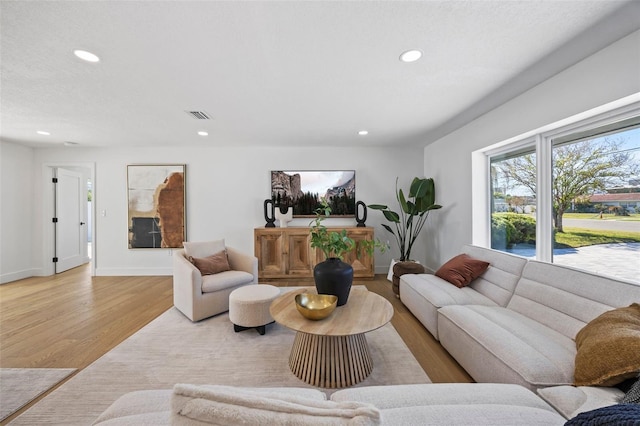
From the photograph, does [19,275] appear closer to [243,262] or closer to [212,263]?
[212,263]

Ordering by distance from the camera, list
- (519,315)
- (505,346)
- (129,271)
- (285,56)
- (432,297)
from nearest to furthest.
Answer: (505,346) < (285,56) < (519,315) < (432,297) < (129,271)

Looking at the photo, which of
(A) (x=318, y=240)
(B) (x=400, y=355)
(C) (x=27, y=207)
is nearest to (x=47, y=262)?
(C) (x=27, y=207)

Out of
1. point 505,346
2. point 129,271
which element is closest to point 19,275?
point 129,271

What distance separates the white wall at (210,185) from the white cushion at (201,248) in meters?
1.33

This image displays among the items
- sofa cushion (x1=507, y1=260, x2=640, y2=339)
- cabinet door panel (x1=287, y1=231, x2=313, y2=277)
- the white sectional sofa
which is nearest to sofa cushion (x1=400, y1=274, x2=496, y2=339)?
the white sectional sofa

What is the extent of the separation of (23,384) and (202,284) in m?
1.34

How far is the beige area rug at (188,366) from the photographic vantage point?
5.16 feet

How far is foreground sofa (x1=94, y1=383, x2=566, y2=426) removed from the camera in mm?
483

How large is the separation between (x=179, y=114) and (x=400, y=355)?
3509 millimetres

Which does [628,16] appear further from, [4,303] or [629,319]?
[4,303]

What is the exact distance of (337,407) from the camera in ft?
1.81

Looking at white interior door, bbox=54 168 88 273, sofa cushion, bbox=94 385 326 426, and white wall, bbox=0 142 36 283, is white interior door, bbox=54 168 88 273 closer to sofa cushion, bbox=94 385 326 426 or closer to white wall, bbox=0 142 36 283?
white wall, bbox=0 142 36 283

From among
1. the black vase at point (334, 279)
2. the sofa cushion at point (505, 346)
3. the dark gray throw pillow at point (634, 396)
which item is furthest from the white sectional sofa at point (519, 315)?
the black vase at point (334, 279)

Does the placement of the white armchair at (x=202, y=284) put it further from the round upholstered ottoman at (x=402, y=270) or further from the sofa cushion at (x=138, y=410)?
the round upholstered ottoman at (x=402, y=270)
